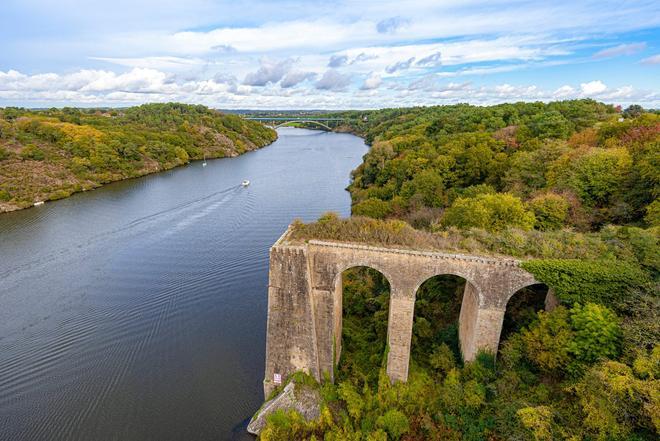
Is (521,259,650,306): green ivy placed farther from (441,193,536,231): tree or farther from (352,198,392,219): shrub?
(352,198,392,219): shrub

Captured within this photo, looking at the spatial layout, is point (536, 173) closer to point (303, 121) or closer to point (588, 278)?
point (588, 278)

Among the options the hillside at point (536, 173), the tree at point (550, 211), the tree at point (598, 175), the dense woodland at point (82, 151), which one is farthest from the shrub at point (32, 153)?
the tree at point (598, 175)

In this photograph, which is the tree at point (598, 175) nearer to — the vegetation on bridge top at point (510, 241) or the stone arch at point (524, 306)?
the vegetation on bridge top at point (510, 241)

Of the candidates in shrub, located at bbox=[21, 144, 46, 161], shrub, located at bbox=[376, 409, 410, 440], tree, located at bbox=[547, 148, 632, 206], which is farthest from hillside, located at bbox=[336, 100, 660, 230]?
shrub, located at bbox=[21, 144, 46, 161]

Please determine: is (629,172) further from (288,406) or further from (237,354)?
(237,354)

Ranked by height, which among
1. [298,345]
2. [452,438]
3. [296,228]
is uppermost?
[296,228]

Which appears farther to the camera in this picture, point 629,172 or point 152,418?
point 629,172

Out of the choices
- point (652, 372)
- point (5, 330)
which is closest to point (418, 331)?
point (652, 372)
